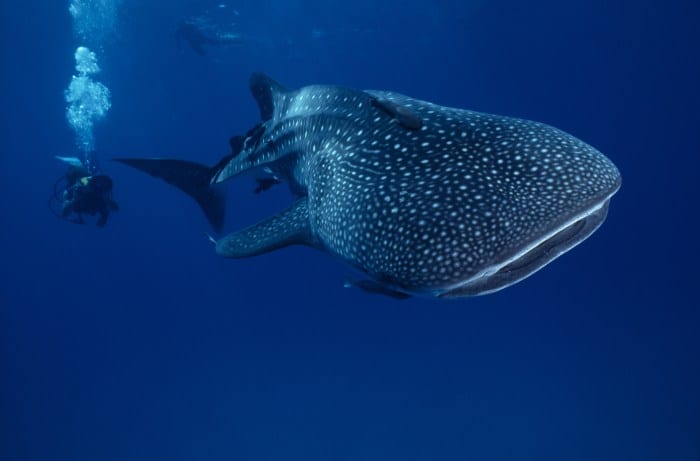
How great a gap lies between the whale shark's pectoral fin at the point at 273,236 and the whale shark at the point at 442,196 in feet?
0.10

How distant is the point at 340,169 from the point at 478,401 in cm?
2105

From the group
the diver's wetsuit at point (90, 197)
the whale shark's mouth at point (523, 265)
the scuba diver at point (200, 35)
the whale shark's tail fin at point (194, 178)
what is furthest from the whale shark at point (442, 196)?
the scuba diver at point (200, 35)

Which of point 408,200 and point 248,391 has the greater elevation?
point 408,200

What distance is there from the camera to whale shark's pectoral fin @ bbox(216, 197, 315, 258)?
4621mm

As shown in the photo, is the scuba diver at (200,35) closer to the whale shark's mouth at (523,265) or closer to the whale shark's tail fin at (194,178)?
the whale shark's tail fin at (194,178)

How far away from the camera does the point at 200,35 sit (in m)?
30.2

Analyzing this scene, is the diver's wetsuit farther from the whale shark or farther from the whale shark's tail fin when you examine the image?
the whale shark

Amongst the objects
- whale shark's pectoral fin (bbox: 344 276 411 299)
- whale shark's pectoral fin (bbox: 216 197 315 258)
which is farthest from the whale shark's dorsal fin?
whale shark's pectoral fin (bbox: 344 276 411 299)

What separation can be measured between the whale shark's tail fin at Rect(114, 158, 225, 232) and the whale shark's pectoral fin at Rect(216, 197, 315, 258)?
1.75 m

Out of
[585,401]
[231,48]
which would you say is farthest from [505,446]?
[231,48]

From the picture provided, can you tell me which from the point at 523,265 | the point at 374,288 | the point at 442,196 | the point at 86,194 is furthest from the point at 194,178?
the point at 86,194

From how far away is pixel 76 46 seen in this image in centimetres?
3441

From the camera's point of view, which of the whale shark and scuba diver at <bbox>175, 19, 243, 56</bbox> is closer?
the whale shark

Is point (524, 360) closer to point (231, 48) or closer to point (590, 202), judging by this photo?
point (590, 202)
